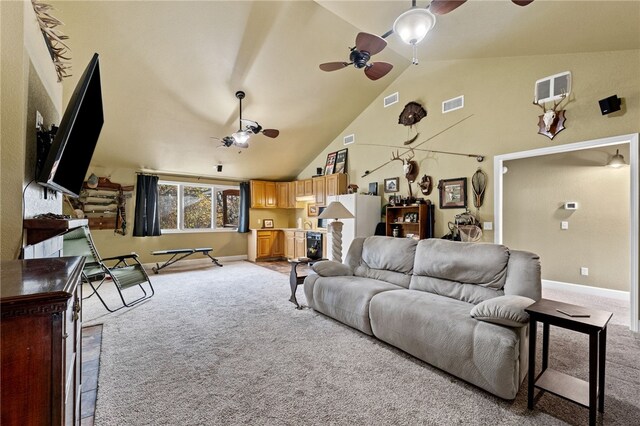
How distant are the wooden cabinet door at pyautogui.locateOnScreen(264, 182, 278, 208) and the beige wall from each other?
18.4ft

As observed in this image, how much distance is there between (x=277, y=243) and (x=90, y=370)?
18.8 ft

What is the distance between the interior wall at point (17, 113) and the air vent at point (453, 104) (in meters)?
5.00

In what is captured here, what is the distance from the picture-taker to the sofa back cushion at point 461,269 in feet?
8.09

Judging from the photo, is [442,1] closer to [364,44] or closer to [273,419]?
[364,44]

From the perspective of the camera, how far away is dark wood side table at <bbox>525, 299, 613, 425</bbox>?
1562 mm

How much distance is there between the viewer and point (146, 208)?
6309mm

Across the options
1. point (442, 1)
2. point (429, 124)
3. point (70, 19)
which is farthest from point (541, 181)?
point (70, 19)

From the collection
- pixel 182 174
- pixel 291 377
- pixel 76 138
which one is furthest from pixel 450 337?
pixel 182 174

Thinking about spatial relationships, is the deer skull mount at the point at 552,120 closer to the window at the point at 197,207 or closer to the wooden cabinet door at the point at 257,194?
the wooden cabinet door at the point at 257,194

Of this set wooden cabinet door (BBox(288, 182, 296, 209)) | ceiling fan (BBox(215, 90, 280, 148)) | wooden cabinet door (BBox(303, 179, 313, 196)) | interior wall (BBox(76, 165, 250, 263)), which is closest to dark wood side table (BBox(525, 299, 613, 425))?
ceiling fan (BBox(215, 90, 280, 148))

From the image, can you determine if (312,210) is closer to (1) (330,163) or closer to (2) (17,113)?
(1) (330,163)

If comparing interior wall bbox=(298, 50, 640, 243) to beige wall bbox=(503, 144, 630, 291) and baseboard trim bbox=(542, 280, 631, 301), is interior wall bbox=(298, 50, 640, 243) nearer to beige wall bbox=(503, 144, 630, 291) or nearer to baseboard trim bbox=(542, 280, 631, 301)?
beige wall bbox=(503, 144, 630, 291)

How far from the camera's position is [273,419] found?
1672 millimetres

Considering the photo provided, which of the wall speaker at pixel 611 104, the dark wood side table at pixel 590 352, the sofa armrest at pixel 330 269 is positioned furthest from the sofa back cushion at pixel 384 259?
the wall speaker at pixel 611 104
